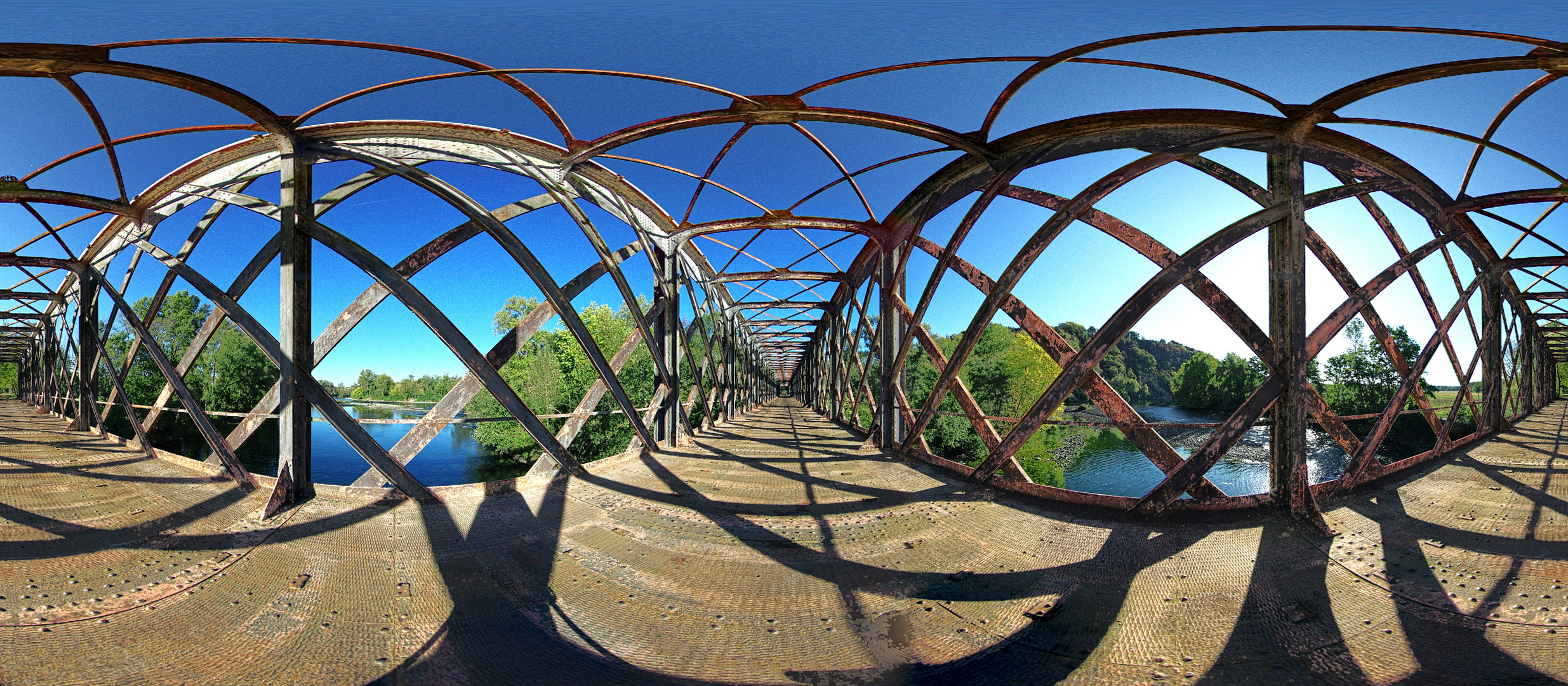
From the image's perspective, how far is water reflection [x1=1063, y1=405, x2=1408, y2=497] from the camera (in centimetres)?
3512

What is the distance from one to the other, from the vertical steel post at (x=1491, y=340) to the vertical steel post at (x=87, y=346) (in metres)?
24.8

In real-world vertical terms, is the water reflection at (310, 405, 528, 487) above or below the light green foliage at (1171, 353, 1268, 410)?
below

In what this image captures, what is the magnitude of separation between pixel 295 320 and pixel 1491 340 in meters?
18.0

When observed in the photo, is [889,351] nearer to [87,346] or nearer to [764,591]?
[764,591]

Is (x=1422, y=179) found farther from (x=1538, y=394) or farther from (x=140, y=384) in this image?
(x=140, y=384)

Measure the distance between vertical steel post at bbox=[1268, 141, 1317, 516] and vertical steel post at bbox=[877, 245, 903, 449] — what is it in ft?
16.8

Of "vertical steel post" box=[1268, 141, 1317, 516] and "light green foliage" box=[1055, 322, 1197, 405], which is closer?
"vertical steel post" box=[1268, 141, 1317, 516]

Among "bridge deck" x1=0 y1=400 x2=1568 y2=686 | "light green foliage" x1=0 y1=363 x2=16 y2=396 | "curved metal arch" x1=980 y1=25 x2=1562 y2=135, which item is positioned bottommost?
"bridge deck" x1=0 y1=400 x2=1568 y2=686

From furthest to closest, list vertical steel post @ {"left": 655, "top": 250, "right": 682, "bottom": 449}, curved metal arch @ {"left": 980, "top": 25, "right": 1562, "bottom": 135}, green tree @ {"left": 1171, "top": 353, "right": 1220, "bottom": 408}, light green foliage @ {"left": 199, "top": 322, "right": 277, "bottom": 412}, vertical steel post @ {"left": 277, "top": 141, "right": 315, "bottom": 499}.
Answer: green tree @ {"left": 1171, "top": 353, "right": 1220, "bottom": 408} < light green foliage @ {"left": 199, "top": 322, "right": 277, "bottom": 412} < vertical steel post @ {"left": 655, "top": 250, "right": 682, "bottom": 449} < vertical steel post @ {"left": 277, "top": 141, "right": 315, "bottom": 499} < curved metal arch @ {"left": 980, "top": 25, "right": 1562, "bottom": 135}

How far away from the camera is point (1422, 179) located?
6402 millimetres

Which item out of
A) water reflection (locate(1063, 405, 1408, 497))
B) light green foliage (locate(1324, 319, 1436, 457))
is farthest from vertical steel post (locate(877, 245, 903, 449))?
light green foliage (locate(1324, 319, 1436, 457))

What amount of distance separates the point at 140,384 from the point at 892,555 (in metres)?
65.9

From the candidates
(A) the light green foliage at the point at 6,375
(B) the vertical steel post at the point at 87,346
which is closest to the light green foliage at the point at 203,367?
(A) the light green foliage at the point at 6,375

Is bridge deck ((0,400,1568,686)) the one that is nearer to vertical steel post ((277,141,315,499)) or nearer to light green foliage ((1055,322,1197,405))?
vertical steel post ((277,141,315,499))
